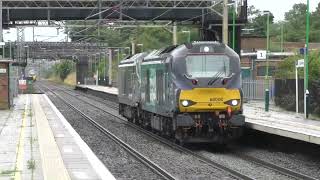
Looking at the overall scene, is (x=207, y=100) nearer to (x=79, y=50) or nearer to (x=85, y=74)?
(x=79, y=50)

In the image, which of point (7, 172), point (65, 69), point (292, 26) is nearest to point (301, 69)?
point (7, 172)

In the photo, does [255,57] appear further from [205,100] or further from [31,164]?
[31,164]

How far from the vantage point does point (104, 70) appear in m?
109

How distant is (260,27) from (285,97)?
10354 cm

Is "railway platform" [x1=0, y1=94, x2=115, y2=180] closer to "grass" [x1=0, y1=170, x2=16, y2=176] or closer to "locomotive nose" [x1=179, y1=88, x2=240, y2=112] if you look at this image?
"grass" [x1=0, y1=170, x2=16, y2=176]

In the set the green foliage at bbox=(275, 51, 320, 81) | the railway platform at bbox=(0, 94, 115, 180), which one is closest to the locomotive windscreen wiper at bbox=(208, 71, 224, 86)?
the railway platform at bbox=(0, 94, 115, 180)

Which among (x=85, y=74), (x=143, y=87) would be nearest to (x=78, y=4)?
(x=143, y=87)

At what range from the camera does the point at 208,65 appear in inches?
763

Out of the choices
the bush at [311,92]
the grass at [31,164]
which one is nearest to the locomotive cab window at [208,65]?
the grass at [31,164]

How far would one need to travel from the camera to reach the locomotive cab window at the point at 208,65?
1925 centimetres

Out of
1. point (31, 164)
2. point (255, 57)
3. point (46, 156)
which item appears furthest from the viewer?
point (255, 57)

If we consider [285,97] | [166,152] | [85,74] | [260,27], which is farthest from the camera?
[260,27]

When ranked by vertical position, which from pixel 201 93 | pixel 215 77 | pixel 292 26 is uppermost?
pixel 292 26

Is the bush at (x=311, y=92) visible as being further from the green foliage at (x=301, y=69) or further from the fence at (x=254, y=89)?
the fence at (x=254, y=89)
